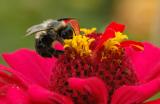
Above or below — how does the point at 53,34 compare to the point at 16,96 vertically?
above

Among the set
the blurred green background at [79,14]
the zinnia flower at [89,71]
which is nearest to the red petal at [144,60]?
the zinnia flower at [89,71]

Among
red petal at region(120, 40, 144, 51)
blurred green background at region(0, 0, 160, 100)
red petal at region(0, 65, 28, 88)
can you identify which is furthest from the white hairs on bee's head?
blurred green background at region(0, 0, 160, 100)

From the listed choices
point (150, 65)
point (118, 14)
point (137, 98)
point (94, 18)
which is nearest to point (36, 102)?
point (137, 98)

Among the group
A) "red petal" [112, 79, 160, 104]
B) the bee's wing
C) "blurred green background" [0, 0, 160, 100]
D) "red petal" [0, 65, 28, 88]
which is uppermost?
"blurred green background" [0, 0, 160, 100]

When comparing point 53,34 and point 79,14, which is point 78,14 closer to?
point 79,14

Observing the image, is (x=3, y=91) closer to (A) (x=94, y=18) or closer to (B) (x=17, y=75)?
(B) (x=17, y=75)

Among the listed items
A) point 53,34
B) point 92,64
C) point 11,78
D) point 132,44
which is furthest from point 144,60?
point 11,78

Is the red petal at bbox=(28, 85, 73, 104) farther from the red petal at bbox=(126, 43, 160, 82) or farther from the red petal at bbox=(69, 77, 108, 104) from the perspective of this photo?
the red petal at bbox=(126, 43, 160, 82)

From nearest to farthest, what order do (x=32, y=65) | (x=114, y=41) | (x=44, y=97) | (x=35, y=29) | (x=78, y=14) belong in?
1. (x=44, y=97)
2. (x=35, y=29)
3. (x=114, y=41)
4. (x=32, y=65)
5. (x=78, y=14)
